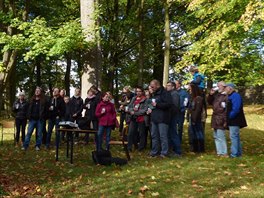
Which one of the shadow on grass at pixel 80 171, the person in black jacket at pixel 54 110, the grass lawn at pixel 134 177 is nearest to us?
the grass lawn at pixel 134 177

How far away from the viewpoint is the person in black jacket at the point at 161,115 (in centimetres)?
962

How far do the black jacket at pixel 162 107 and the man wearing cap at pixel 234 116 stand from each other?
4.76 ft

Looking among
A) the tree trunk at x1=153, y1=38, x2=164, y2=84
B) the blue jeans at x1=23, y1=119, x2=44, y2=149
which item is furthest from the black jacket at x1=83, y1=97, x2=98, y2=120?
the tree trunk at x1=153, y1=38, x2=164, y2=84

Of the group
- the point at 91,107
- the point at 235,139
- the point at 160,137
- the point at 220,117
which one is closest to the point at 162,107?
the point at 160,137

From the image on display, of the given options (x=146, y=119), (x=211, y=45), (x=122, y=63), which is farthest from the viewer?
(x=122, y=63)

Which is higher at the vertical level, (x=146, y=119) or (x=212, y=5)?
(x=212, y=5)

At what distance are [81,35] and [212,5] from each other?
4.83m

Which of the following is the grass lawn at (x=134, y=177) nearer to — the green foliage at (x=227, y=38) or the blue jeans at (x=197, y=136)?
the blue jeans at (x=197, y=136)

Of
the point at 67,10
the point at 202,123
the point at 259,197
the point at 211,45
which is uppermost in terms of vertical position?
the point at 67,10

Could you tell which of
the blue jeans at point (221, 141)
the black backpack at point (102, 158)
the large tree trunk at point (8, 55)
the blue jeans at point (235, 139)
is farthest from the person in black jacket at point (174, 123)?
the large tree trunk at point (8, 55)

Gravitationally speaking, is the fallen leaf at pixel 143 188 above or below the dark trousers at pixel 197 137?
below

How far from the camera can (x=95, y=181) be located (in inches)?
286

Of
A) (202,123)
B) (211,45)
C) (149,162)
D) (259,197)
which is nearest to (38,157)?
(149,162)

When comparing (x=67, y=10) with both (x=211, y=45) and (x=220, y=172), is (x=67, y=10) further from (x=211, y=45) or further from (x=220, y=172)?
(x=220, y=172)
